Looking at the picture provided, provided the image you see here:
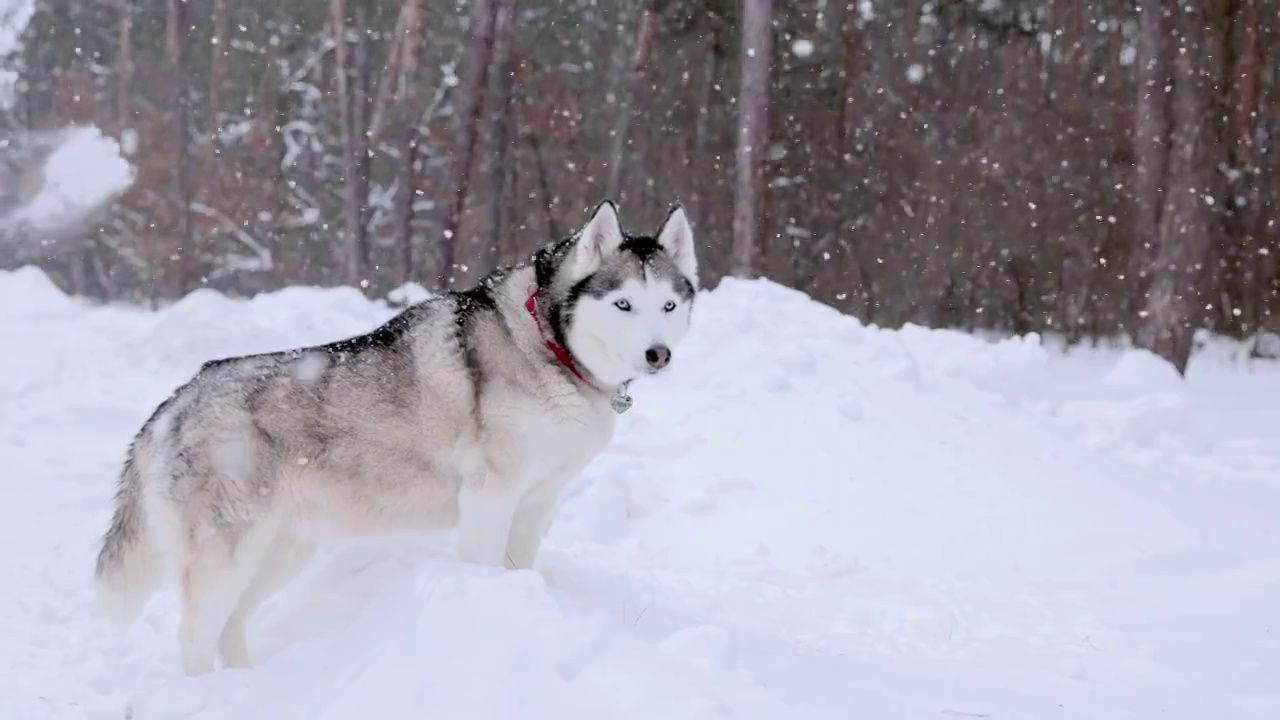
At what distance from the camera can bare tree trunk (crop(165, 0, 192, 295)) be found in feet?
78.4

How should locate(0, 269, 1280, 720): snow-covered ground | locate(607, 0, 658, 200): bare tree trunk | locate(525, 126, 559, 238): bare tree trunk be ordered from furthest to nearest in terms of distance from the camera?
locate(525, 126, 559, 238): bare tree trunk
locate(607, 0, 658, 200): bare tree trunk
locate(0, 269, 1280, 720): snow-covered ground

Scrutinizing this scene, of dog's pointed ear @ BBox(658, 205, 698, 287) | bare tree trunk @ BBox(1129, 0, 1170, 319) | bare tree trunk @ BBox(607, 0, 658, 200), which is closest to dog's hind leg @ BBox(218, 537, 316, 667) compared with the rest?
dog's pointed ear @ BBox(658, 205, 698, 287)

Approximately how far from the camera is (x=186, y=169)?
24.3 meters

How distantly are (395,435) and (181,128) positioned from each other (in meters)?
22.1

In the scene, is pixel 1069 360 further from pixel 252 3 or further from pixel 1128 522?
pixel 252 3

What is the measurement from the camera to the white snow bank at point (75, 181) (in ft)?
87.3

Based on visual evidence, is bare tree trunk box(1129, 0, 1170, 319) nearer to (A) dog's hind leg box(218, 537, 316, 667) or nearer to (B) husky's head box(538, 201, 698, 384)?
(B) husky's head box(538, 201, 698, 384)

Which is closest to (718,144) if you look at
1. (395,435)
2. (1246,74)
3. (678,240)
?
(1246,74)

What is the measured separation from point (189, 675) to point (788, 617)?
9.60 ft

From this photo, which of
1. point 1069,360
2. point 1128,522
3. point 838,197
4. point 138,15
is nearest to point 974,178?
point 838,197

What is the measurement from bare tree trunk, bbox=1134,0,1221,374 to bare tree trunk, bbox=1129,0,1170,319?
12cm

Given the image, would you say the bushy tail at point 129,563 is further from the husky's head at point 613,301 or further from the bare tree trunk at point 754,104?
the bare tree trunk at point 754,104

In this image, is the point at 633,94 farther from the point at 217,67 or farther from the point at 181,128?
the point at 217,67

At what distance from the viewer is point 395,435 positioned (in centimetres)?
473
